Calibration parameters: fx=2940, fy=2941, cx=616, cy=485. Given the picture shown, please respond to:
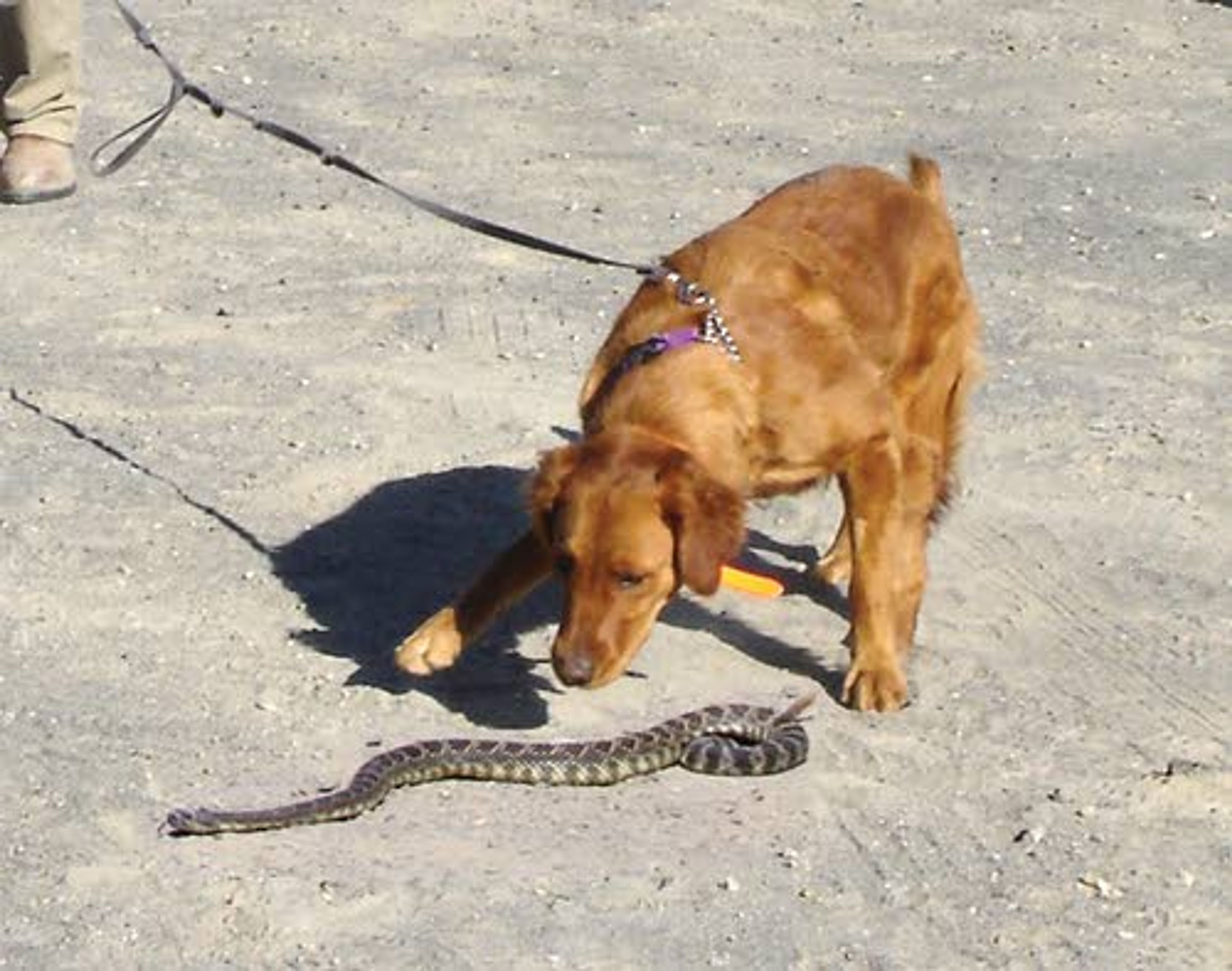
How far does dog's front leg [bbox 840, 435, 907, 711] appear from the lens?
779cm

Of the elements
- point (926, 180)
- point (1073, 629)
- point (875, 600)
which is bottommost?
point (1073, 629)

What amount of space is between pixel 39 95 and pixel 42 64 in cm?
13

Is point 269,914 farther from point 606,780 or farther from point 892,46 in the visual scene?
point 892,46

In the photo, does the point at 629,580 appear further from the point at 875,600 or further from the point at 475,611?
the point at 875,600

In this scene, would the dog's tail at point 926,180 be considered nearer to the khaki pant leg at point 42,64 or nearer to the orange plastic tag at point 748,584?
the orange plastic tag at point 748,584

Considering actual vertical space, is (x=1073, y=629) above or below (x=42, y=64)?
above

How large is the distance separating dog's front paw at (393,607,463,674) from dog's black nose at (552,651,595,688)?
0.77 meters

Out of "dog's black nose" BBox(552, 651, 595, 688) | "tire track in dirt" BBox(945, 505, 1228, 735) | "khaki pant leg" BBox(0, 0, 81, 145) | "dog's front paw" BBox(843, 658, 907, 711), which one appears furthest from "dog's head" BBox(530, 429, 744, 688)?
"khaki pant leg" BBox(0, 0, 81, 145)

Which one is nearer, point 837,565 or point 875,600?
point 875,600

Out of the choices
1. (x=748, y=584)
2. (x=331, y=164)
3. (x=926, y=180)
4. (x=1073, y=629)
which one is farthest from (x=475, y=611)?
(x=926, y=180)

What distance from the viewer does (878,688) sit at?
7.82 meters

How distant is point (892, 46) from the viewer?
48.1 feet

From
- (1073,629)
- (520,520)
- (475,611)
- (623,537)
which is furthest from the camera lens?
(520,520)

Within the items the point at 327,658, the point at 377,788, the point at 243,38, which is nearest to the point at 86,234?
the point at 243,38
